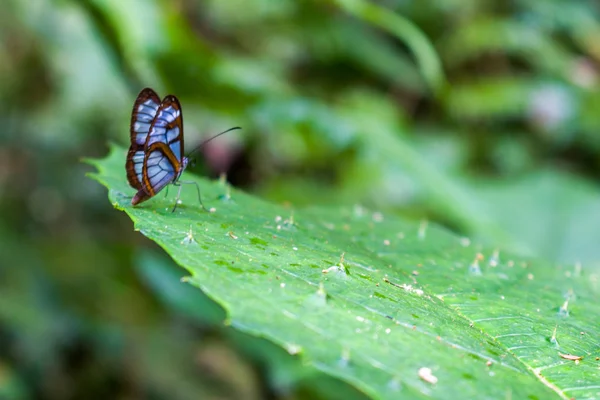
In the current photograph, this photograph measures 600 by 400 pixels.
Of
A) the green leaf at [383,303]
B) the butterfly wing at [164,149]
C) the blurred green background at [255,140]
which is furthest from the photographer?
the blurred green background at [255,140]

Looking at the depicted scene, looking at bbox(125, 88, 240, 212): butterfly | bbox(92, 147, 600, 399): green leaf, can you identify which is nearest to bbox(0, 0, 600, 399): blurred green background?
bbox(92, 147, 600, 399): green leaf

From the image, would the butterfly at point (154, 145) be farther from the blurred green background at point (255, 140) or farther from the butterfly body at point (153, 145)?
the blurred green background at point (255, 140)

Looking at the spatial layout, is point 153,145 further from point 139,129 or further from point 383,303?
point 383,303

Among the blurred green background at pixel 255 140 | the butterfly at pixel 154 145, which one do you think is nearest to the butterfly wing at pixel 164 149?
the butterfly at pixel 154 145

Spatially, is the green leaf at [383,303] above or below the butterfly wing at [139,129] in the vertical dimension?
below

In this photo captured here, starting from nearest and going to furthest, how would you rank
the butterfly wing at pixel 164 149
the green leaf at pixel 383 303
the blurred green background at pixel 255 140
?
the green leaf at pixel 383 303
the butterfly wing at pixel 164 149
the blurred green background at pixel 255 140

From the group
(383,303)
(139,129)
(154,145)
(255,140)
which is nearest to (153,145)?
(154,145)

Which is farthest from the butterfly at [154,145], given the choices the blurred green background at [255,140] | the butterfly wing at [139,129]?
the blurred green background at [255,140]

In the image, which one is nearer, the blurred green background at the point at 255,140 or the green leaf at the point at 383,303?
the green leaf at the point at 383,303

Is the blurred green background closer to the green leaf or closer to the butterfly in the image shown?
the green leaf
